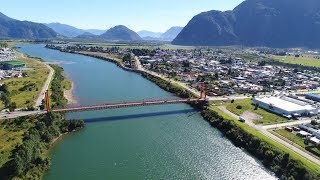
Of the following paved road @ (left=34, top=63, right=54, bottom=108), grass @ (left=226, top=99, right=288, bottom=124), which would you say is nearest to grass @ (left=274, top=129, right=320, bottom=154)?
grass @ (left=226, top=99, right=288, bottom=124)

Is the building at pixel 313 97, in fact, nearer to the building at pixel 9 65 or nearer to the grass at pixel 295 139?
the grass at pixel 295 139

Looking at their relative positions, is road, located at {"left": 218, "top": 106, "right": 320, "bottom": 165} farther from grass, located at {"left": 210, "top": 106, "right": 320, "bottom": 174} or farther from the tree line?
the tree line

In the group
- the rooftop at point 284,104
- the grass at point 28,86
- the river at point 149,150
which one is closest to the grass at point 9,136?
the river at point 149,150

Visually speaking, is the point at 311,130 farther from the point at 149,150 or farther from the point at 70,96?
the point at 70,96

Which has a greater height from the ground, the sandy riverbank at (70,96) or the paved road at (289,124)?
the paved road at (289,124)

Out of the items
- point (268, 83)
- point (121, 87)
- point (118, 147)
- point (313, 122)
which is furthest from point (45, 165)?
point (268, 83)

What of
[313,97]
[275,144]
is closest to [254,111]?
[275,144]

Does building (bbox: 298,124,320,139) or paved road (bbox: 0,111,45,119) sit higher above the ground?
paved road (bbox: 0,111,45,119)
